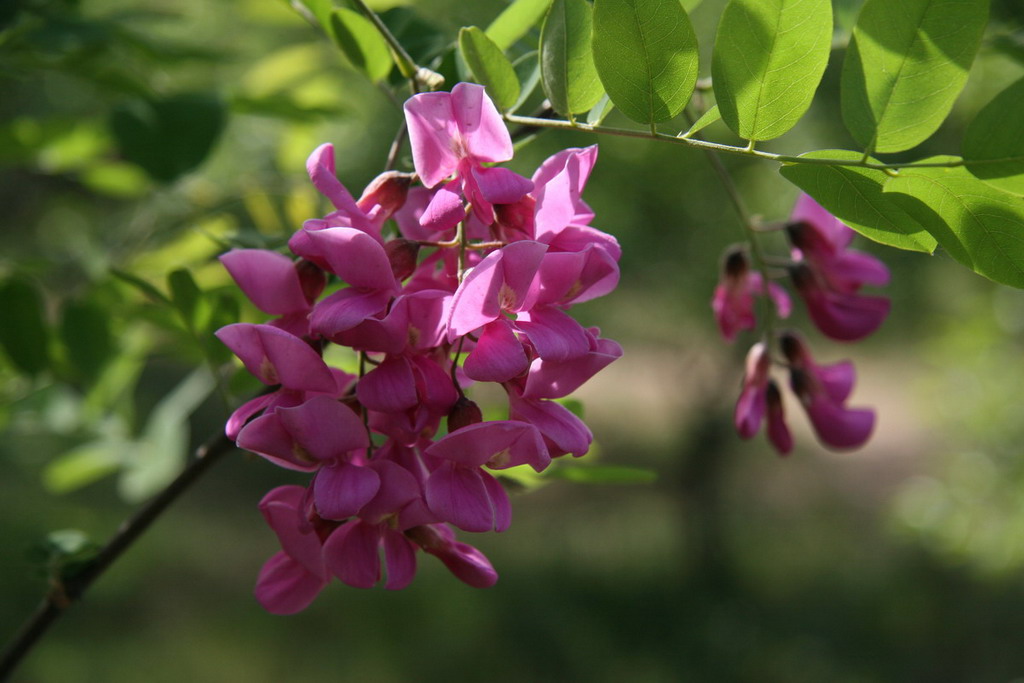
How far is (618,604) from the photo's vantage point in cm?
447

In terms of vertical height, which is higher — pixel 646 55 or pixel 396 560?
pixel 646 55

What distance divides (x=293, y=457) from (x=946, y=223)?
0.87 ft

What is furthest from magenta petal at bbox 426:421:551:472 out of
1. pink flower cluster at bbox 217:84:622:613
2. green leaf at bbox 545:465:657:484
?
green leaf at bbox 545:465:657:484

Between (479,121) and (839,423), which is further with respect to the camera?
(839,423)

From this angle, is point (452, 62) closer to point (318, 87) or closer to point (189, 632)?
point (318, 87)

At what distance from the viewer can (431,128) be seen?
0.32m

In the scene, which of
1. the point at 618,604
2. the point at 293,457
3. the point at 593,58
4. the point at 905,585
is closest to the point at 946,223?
the point at 593,58

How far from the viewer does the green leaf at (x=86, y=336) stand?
691mm

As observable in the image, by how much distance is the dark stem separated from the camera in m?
0.46

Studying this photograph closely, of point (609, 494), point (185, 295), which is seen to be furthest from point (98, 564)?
point (609, 494)

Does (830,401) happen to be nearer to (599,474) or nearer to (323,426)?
(599,474)

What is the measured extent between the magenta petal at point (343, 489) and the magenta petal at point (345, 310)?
5 centimetres

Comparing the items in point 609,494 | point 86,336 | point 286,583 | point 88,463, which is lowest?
point 609,494

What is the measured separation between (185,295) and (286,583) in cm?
19
